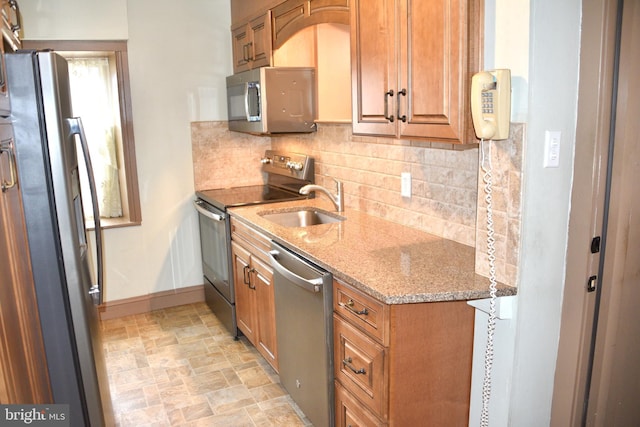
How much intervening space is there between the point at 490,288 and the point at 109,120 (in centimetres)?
331

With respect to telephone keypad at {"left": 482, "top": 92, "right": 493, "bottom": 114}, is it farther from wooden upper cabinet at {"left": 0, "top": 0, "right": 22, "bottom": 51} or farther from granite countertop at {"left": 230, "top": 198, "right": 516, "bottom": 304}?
wooden upper cabinet at {"left": 0, "top": 0, "right": 22, "bottom": 51}

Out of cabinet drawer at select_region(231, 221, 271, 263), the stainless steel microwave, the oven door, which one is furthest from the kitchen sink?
the stainless steel microwave

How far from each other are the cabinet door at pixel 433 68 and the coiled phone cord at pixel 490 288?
134 mm

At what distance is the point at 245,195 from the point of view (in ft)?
12.6

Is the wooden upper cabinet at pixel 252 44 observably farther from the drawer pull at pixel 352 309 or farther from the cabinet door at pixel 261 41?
the drawer pull at pixel 352 309

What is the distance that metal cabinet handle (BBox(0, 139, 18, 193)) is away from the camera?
1591mm

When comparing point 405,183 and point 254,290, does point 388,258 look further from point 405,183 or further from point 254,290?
point 254,290

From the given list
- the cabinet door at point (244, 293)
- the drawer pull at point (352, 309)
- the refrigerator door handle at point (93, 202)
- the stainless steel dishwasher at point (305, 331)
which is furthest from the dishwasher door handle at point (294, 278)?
the refrigerator door handle at point (93, 202)

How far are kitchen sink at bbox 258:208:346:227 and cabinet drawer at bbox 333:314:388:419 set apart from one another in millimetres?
1187

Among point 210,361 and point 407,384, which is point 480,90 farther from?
point 210,361

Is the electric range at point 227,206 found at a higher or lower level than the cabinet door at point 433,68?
lower

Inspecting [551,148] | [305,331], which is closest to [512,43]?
[551,148]

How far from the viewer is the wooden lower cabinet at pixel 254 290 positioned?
9.46 ft

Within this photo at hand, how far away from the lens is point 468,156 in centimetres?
229
